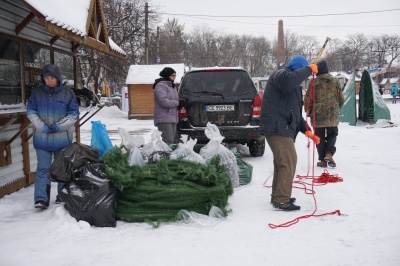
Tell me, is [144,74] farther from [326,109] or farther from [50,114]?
[50,114]

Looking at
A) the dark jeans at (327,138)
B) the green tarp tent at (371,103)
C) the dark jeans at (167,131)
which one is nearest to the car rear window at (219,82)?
the dark jeans at (167,131)

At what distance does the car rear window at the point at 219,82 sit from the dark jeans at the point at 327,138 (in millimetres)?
1509

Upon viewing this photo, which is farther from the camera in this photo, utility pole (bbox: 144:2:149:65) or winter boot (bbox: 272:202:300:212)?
utility pole (bbox: 144:2:149:65)

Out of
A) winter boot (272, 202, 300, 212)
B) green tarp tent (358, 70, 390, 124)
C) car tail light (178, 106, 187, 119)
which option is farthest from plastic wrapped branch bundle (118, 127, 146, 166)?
green tarp tent (358, 70, 390, 124)

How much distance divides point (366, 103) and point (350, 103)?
25.6 inches

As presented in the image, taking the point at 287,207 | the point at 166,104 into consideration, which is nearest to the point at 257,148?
the point at 166,104

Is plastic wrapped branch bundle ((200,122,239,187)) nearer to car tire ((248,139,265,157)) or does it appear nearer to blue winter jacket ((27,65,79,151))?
blue winter jacket ((27,65,79,151))

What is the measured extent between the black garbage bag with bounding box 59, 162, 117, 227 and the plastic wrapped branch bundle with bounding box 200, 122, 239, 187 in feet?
4.93

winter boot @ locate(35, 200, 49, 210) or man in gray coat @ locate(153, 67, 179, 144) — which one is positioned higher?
man in gray coat @ locate(153, 67, 179, 144)

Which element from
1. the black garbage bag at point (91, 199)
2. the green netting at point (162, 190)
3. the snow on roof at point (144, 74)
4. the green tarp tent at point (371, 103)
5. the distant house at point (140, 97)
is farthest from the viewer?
the distant house at point (140, 97)

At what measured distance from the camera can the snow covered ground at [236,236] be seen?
3.02m

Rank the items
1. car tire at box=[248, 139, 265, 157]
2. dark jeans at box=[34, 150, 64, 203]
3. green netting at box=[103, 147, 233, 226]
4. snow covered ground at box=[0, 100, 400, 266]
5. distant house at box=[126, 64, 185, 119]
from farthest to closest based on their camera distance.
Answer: distant house at box=[126, 64, 185, 119]
car tire at box=[248, 139, 265, 157]
dark jeans at box=[34, 150, 64, 203]
green netting at box=[103, 147, 233, 226]
snow covered ground at box=[0, 100, 400, 266]

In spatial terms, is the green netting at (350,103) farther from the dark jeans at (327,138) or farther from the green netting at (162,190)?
the green netting at (162,190)

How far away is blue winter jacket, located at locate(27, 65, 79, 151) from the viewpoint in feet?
14.1
